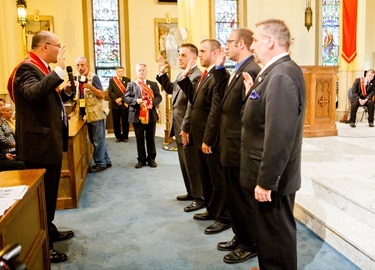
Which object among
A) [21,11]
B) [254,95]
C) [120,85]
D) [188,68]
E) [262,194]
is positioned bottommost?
[262,194]

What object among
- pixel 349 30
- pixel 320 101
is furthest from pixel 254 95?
pixel 349 30

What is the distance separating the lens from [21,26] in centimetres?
844

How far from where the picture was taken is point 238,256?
273 centimetres

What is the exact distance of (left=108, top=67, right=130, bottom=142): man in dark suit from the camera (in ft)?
27.2

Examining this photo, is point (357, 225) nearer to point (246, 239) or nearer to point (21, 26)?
point (246, 239)

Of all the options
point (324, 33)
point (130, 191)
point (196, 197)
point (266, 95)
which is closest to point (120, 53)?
point (324, 33)

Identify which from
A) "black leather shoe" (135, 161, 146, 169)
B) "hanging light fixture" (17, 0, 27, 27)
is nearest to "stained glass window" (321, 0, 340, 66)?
"black leather shoe" (135, 161, 146, 169)

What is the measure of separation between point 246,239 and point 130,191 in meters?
2.05

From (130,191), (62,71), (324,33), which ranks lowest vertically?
(130,191)

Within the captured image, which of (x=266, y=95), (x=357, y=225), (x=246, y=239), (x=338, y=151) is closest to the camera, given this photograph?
(x=266, y=95)

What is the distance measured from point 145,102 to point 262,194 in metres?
3.70

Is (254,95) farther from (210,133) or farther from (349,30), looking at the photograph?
(349,30)

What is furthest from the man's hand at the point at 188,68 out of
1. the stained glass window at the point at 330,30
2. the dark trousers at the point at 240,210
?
the stained glass window at the point at 330,30

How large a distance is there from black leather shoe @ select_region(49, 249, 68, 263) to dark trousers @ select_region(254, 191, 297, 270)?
1418 mm
